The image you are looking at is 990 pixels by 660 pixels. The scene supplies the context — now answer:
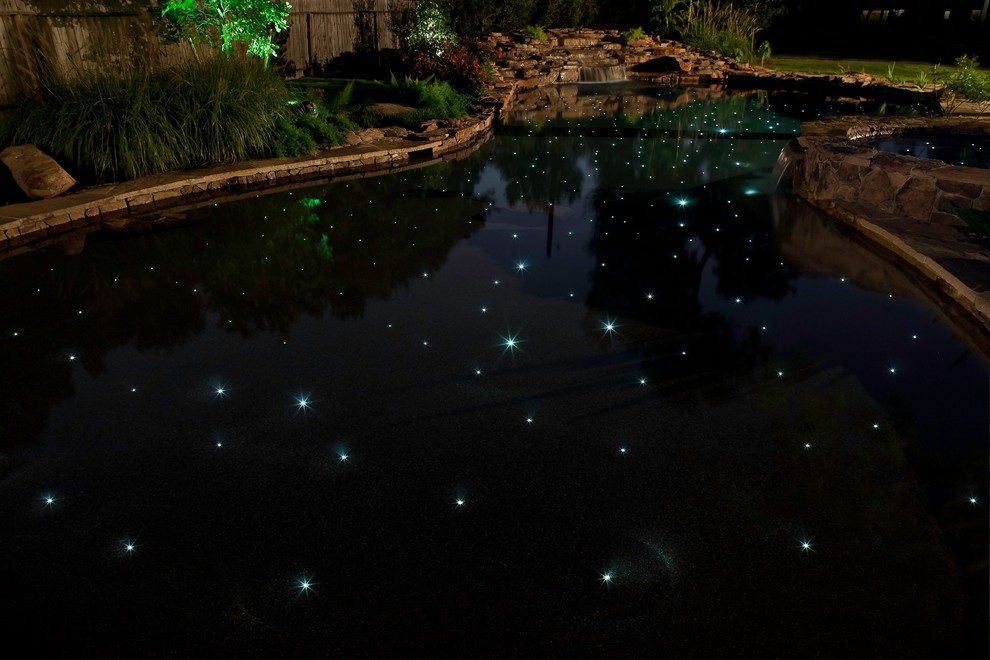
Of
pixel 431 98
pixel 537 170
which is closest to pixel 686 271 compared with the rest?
pixel 537 170

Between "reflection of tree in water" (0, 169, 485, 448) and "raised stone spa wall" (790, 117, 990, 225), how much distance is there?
4.42m

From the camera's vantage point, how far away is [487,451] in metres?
3.96

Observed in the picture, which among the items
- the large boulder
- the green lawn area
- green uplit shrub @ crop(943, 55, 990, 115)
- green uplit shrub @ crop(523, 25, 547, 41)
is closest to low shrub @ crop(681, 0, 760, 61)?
the green lawn area

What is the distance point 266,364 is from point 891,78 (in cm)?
1986

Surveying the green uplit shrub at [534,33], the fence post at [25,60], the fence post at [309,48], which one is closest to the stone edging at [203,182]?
the fence post at [25,60]

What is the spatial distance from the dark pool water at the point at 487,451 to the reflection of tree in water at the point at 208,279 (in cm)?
4

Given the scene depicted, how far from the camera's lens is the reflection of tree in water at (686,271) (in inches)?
201

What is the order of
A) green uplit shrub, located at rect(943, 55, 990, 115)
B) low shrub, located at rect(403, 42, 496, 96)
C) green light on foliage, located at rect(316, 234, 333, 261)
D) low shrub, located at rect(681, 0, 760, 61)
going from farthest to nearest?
1. low shrub, located at rect(681, 0, 760, 61)
2. low shrub, located at rect(403, 42, 496, 96)
3. green uplit shrub, located at rect(943, 55, 990, 115)
4. green light on foliage, located at rect(316, 234, 333, 261)

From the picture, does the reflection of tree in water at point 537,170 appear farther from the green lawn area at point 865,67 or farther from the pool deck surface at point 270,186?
the green lawn area at point 865,67

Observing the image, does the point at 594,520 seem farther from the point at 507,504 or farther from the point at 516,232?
the point at 516,232

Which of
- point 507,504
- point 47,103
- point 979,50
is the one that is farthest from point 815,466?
point 979,50

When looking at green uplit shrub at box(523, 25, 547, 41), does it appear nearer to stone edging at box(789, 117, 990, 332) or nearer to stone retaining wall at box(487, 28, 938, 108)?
stone retaining wall at box(487, 28, 938, 108)

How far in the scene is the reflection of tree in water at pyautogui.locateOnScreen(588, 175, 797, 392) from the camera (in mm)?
5105

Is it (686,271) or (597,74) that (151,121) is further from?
(597,74)
